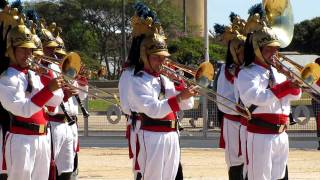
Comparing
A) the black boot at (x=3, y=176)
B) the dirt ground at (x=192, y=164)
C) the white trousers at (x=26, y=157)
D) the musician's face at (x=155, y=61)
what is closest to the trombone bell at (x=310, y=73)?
the musician's face at (x=155, y=61)

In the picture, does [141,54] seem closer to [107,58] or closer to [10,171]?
[10,171]

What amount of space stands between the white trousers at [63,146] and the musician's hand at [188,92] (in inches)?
109

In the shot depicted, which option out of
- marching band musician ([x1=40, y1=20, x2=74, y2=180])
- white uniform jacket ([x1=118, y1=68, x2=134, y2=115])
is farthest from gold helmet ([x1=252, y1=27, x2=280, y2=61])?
marching band musician ([x1=40, y1=20, x2=74, y2=180])

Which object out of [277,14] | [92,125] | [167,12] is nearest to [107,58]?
[167,12]

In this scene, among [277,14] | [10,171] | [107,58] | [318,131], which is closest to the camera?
[10,171]

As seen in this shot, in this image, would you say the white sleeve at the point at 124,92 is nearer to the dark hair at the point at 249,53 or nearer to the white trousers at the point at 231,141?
the dark hair at the point at 249,53

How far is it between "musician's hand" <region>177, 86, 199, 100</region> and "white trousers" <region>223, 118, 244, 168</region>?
9.59 ft

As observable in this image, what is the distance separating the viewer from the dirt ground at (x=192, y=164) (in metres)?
14.3

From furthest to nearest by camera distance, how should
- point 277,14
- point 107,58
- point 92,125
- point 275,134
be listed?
point 107,58 < point 92,125 < point 277,14 < point 275,134

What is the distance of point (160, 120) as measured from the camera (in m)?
9.18

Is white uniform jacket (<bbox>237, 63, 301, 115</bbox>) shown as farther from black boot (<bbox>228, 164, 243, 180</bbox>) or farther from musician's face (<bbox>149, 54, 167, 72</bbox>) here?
black boot (<bbox>228, 164, 243, 180</bbox>)

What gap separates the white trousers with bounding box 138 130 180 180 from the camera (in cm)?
912

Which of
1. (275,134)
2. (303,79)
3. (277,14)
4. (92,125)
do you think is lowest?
(92,125)

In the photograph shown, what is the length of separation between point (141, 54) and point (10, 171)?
1.80m
